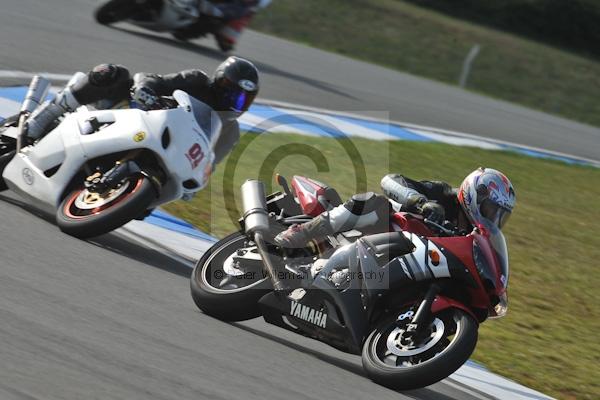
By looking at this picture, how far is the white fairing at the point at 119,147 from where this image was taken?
22.9 ft

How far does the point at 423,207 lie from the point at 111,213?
1946 mm

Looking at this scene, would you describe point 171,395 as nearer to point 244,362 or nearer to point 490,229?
point 244,362

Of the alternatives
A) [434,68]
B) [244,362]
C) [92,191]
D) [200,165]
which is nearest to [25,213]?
[92,191]

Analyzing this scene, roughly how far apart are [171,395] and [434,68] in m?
21.2

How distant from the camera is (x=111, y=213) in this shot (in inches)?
265

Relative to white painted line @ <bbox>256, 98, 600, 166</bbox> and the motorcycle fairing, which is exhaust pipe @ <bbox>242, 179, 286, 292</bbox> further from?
white painted line @ <bbox>256, 98, 600, 166</bbox>

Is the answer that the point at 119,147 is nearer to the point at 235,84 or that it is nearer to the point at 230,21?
the point at 235,84

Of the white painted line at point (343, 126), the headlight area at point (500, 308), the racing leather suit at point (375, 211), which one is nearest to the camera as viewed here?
the headlight area at point (500, 308)

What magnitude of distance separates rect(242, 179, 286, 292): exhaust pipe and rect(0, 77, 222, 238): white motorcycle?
0.66m

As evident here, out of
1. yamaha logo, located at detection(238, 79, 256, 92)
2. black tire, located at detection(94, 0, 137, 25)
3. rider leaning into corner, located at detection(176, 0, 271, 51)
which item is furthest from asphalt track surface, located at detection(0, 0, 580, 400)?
rider leaning into corner, located at detection(176, 0, 271, 51)

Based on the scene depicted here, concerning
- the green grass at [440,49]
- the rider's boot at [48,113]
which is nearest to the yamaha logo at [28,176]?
the rider's boot at [48,113]

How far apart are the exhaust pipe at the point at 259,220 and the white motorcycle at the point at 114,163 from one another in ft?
Result: 2.15

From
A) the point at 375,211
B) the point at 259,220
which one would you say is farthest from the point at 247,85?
the point at 375,211

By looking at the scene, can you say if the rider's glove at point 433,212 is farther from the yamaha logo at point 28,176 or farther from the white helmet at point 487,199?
the yamaha logo at point 28,176
